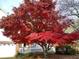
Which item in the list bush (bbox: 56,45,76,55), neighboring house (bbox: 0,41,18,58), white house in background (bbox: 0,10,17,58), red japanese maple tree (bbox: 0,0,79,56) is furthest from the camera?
bush (bbox: 56,45,76,55)

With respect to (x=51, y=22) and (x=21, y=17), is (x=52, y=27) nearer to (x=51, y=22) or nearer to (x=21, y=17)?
(x=51, y=22)

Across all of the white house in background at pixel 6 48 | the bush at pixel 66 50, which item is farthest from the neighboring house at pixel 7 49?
the bush at pixel 66 50

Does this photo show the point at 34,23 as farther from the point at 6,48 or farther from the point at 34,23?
the point at 6,48

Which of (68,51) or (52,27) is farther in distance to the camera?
(68,51)

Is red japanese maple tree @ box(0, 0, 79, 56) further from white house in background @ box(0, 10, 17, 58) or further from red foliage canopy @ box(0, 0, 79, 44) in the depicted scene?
white house in background @ box(0, 10, 17, 58)

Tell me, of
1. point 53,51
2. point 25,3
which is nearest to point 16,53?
point 53,51

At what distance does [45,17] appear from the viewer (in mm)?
26391

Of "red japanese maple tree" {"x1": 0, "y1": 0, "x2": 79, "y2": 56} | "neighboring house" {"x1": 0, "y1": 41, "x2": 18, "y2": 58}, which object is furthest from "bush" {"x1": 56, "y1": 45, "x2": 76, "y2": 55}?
"red japanese maple tree" {"x1": 0, "y1": 0, "x2": 79, "y2": 56}

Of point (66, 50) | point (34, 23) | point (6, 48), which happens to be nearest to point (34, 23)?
point (34, 23)

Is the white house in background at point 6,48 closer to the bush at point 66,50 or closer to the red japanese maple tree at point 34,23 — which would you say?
the bush at point 66,50

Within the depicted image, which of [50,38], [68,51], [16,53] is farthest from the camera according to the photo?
[68,51]

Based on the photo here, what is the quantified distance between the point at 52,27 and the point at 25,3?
145 inches

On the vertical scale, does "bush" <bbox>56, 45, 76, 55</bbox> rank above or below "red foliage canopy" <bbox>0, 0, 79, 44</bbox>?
below

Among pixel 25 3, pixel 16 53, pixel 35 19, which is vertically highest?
pixel 25 3
